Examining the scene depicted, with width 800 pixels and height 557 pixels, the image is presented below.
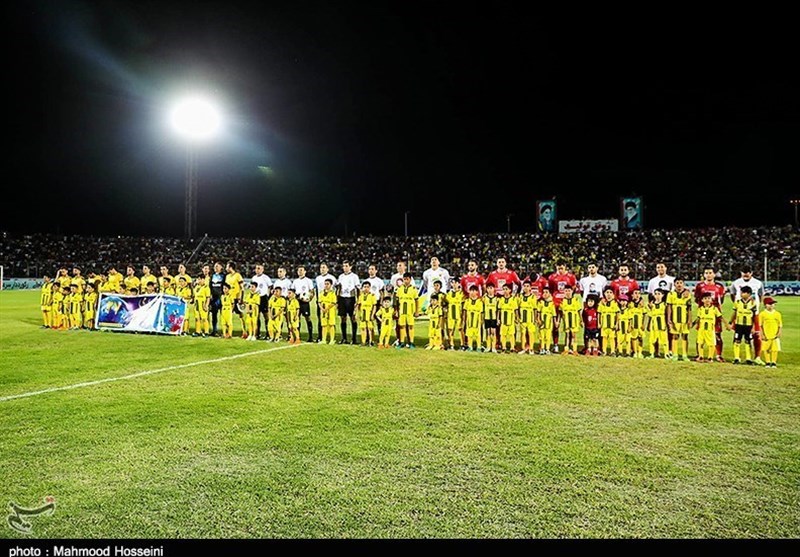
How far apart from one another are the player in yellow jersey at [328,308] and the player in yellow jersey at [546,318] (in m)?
4.23

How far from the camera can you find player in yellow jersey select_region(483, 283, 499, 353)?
1085cm

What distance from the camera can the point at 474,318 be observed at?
11070 mm

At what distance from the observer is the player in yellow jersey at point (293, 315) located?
40.0 ft

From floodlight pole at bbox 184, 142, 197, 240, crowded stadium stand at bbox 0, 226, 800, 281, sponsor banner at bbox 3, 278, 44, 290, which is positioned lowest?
sponsor banner at bbox 3, 278, 44, 290

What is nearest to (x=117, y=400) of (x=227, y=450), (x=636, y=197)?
(x=227, y=450)

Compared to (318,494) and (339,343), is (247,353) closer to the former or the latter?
(339,343)

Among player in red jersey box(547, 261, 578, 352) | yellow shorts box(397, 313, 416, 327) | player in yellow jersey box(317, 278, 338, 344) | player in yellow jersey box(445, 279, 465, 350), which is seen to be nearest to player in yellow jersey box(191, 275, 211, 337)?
player in yellow jersey box(317, 278, 338, 344)

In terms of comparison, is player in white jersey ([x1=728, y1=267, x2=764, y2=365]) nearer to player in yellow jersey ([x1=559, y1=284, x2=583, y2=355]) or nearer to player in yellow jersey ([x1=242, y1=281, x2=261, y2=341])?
player in yellow jersey ([x1=559, y1=284, x2=583, y2=355])

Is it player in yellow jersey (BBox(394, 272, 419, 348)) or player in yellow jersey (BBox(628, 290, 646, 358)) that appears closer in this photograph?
player in yellow jersey (BBox(628, 290, 646, 358))

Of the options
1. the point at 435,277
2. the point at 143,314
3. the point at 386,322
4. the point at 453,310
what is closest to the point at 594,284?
the point at 453,310

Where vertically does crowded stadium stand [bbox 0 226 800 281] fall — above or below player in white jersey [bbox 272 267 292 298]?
above

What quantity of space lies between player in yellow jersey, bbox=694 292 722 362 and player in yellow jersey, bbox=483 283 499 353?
3.49 m

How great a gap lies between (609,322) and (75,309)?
42.1 feet
